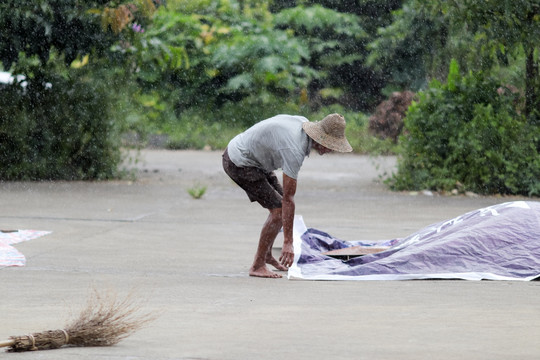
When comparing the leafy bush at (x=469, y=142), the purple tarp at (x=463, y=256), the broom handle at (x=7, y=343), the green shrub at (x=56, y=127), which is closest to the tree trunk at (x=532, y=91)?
the leafy bush at (x=469, y=142)

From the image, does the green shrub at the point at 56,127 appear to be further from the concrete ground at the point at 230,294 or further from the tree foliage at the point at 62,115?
the concrete ground at the point at 230,294

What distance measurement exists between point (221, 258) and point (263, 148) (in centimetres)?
154

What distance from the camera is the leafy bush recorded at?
47.6 feet

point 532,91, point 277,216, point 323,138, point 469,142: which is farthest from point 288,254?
point 532,91

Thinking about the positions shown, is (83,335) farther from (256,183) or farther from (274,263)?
(274,263)

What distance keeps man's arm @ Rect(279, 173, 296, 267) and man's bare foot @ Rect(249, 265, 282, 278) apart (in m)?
0.33

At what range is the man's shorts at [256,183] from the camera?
7.83m

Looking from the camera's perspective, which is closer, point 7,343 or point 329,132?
point 7,343

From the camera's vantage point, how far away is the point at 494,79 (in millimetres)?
14898

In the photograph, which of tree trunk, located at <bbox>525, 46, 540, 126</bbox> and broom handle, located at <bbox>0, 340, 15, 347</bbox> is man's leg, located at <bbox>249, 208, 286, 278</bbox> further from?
tree trunk, located at <bbox>525, 46, 540, 126</bbox>

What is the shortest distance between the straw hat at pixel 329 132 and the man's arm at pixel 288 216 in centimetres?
38

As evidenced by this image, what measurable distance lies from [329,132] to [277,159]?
1.58 ft

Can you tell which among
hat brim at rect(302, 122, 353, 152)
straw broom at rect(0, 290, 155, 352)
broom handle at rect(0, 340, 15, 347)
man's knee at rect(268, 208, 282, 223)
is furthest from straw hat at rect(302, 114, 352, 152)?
broom handle at rect(0, 340, 15, 347)

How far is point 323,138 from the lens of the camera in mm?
7375
